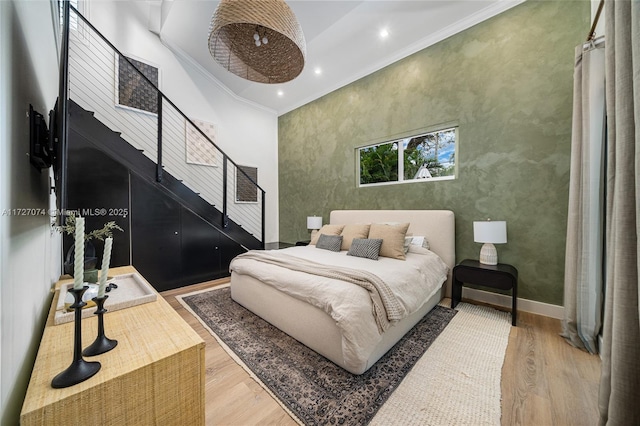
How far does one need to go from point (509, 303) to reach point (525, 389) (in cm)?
153

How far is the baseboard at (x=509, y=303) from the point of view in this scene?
2.51 m

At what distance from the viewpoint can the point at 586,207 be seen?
76.3 inches

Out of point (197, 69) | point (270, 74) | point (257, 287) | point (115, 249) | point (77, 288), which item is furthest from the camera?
point (197, 69)

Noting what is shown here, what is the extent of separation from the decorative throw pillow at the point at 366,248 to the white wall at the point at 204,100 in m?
3.26

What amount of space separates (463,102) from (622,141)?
2701 millimetres

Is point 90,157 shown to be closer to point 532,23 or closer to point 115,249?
point 115,249

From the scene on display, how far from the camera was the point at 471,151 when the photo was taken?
10.0ft

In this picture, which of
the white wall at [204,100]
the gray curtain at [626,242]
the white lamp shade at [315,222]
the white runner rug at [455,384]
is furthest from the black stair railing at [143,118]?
the gray curtain at [626,242]

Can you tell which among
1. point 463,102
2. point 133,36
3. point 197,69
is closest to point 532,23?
point 463,102

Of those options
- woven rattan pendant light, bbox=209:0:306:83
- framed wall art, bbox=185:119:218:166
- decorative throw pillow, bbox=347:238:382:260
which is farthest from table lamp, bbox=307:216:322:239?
woven rattan pendant light, bbox=209:0:306:83

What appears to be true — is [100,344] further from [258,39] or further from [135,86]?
[135,86]

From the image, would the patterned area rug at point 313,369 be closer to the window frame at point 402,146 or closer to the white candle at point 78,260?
the white candle at point 78,260

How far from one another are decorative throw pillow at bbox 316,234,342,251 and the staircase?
1.55m

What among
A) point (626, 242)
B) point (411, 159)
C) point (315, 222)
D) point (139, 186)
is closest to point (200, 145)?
point (139, 186)
